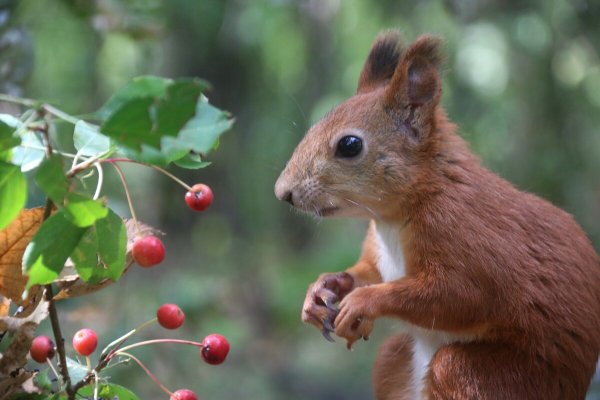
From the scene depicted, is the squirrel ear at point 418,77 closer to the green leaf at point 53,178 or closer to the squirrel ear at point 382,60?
the squirrel ear at point 382,60

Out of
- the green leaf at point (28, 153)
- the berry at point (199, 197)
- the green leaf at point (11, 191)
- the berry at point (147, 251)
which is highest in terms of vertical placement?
the green leaf at point (11, 191)

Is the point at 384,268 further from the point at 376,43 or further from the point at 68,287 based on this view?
the point at 68,287

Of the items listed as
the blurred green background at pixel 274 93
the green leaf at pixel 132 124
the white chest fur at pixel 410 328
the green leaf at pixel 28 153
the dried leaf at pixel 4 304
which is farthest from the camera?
the blurred green background at pixel 274 93

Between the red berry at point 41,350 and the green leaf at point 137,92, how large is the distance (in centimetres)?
31

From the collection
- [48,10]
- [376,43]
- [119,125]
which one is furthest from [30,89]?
[119,125]

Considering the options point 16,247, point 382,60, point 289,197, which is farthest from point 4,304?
point 382,60

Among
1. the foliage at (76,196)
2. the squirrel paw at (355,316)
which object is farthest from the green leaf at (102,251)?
the squirrel paw at (355,316)

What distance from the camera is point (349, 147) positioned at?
1.27 metres

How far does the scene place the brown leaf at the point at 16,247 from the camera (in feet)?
2.68

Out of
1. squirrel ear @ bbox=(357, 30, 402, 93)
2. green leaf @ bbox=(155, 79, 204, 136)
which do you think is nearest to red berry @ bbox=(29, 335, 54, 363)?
green leaf @ bbox=(155, 79, 204, 136)

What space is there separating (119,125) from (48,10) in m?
1.87

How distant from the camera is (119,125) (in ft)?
1.85

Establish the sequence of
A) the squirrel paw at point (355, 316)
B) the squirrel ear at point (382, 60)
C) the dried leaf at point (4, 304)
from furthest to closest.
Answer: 1. the squirrel ear at point (382, 60)
2. the squirrel paw at point (355, 316)
3. the dried leaf at point (4, 304)

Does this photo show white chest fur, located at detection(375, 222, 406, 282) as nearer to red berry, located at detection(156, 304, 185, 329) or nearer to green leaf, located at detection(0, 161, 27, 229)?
red berry, located at detection(156, 304, 185, 329)
